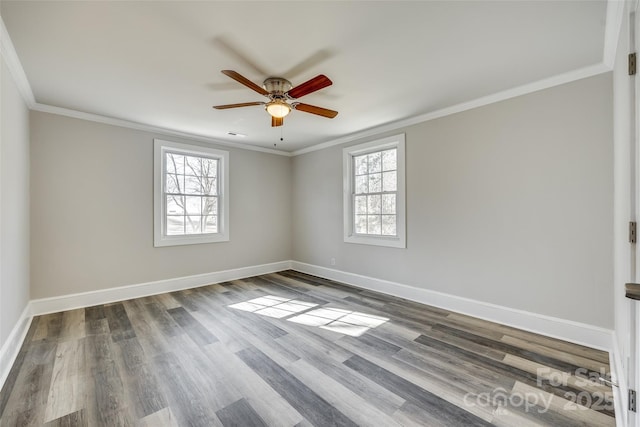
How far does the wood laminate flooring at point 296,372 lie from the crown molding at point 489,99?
2.54 metres

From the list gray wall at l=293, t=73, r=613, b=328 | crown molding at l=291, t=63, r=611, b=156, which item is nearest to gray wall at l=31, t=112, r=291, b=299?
crown molding at l=291, t=63, r=611, b=156

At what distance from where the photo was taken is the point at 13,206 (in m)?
2.54

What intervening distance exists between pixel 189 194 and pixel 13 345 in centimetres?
276

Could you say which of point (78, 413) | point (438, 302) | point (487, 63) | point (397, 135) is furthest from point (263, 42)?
point (438, 302)

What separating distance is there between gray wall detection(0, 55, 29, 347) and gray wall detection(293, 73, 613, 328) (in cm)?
418

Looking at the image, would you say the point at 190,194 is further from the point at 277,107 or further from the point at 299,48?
the point at 299,48

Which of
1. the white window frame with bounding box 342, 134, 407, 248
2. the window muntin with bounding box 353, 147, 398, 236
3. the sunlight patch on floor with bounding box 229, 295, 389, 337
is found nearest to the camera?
the sunlight patch on floor with bounding box 229, 295, 389, 337

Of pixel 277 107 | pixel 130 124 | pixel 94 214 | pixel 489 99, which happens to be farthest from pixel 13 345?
pixel 489 99

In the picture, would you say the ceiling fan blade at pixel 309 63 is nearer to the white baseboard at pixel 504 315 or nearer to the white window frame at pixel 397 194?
the white window frame at pixel 397 194

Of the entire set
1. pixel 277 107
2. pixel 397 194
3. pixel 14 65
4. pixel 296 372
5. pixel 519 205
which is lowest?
pixel 296 372

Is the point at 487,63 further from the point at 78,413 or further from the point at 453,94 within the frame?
the point at 78,413

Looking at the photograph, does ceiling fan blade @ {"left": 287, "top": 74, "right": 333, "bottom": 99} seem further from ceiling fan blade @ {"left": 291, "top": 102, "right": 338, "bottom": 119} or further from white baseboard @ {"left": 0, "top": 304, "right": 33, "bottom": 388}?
white baseboard @ {"left": 0, "top": 304, "right": 33, "bottom": 388}

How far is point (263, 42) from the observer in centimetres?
210

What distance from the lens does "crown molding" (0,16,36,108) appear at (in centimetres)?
202
